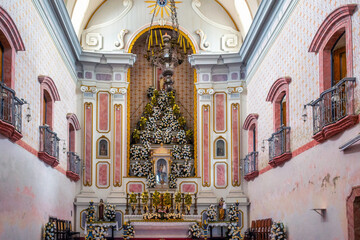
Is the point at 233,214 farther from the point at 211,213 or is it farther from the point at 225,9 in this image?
the point at 225,9

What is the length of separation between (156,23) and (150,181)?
297 inches

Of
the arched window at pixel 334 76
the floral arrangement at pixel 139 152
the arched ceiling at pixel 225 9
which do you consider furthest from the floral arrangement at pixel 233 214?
the arched window at pixel 334 76

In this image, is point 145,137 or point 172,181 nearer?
point 172,181

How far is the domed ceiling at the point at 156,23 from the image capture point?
87.7 feet

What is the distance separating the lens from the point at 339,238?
12586mm

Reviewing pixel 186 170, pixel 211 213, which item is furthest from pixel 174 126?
pixel 211 213

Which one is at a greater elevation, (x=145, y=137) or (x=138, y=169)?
(x=145, y=137)

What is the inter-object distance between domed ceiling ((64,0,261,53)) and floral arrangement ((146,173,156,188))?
6.06m

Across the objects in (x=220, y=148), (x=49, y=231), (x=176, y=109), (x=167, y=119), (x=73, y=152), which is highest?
(x=176, y=109)

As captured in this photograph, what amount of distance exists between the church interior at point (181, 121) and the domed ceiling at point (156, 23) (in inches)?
2.4

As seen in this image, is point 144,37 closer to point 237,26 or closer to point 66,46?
point 237,26

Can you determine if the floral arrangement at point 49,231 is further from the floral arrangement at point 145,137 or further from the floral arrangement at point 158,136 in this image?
the floral arrangement at point 158,136

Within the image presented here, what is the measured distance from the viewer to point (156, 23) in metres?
27.1

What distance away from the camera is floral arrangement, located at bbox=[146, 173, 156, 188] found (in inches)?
1003
